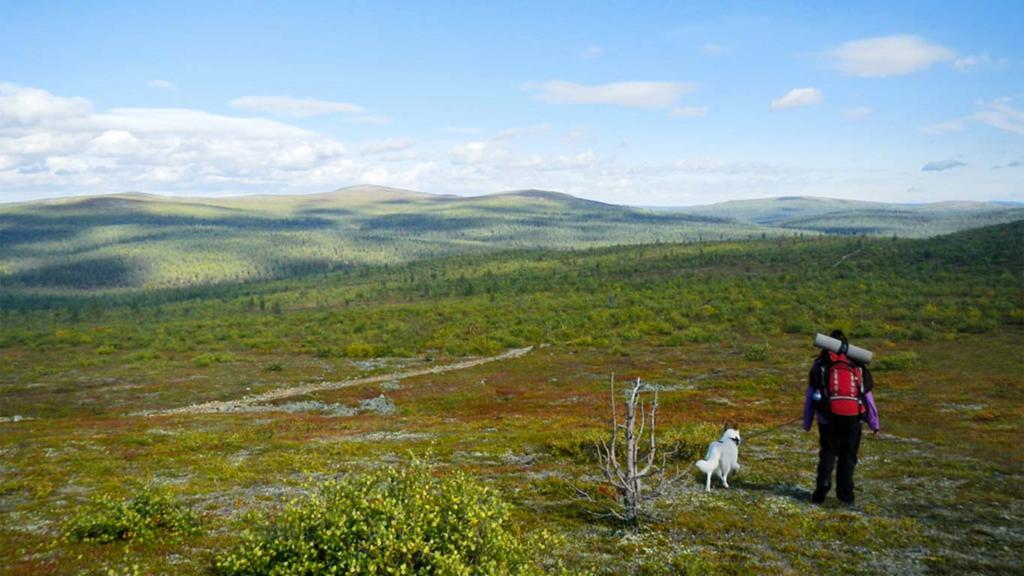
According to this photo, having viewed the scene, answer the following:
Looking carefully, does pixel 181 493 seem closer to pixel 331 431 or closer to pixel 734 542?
pixel 331 431

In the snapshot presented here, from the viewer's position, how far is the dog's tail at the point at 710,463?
14.3m

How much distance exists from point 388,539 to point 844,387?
9892 millimetres

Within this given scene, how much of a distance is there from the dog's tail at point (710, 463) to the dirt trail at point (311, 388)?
30586mm

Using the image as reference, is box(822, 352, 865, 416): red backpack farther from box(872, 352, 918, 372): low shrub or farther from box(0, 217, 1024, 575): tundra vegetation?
box(872, 352, 918, 372): low shrub

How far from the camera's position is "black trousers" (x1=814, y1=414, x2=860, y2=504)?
40.4 ft

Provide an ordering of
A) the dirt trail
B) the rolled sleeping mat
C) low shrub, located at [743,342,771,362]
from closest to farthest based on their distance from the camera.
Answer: the rolled sleeping mat < the dirt trail < low shrub, located at [743,342,771,362]

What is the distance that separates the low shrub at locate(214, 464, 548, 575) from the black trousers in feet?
24.4

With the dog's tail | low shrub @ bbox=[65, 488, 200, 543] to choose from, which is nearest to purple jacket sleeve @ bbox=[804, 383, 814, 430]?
the dog's tail

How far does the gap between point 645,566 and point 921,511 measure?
279 inches

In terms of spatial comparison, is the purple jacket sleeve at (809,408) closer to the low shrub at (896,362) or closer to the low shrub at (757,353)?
the low shrub at (896,362)

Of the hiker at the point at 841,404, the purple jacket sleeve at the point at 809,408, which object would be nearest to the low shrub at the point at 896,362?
the hiker at the point at 841,404

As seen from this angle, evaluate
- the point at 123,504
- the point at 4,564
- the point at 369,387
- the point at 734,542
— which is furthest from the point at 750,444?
the point at 369,387

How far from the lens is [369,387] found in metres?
41.4

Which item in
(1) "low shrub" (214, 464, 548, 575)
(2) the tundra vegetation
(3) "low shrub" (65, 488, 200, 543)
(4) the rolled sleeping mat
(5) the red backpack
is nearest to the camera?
(1) "low shrub" (214, 464, 548, 575)
